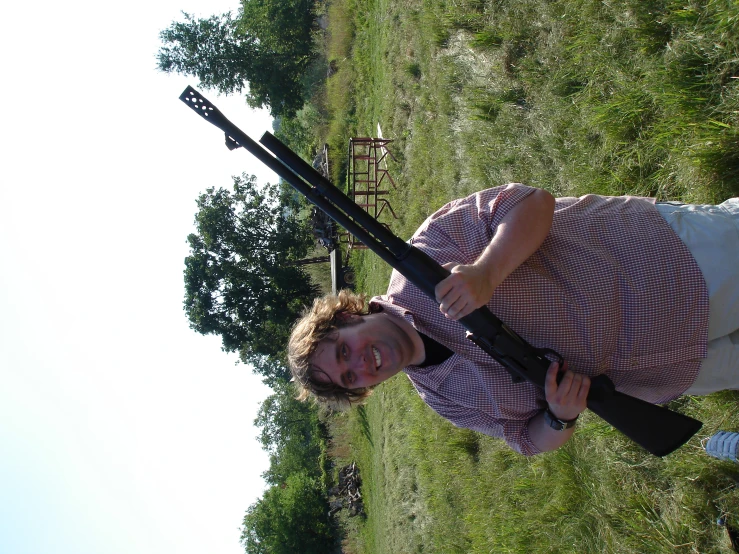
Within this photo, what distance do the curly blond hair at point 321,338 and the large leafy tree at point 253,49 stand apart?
19818mm

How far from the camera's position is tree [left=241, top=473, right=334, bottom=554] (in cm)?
1836

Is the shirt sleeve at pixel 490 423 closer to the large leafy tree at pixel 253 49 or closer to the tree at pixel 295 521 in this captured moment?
the tree at pixel 295 521

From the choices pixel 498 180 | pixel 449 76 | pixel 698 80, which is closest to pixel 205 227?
pixel 449 76

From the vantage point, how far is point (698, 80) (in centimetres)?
363

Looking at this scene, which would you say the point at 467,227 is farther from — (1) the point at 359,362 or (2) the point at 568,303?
(1) the point at 359,362

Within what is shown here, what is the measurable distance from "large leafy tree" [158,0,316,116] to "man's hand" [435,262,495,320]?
20721 mm

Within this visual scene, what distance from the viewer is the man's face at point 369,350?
2.72 metres

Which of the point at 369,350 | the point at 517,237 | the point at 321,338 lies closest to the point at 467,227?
the point at 517,237

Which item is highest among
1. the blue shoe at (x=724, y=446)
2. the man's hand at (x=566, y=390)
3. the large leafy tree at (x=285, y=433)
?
the man's hand at (x=566, y=390)

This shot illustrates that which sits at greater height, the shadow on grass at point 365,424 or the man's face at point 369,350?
the man's face at point 369,350

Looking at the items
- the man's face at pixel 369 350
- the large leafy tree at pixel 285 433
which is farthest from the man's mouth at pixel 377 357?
the large leafy tree at pixel 285 433

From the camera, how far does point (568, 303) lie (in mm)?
2375

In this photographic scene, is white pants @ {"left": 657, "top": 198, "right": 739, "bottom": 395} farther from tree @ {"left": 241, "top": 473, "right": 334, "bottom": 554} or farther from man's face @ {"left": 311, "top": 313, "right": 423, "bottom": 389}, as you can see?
tree @ {"left": 241, "top": 473, "right": 334, "bottom": 554}

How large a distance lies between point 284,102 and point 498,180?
17111mm
